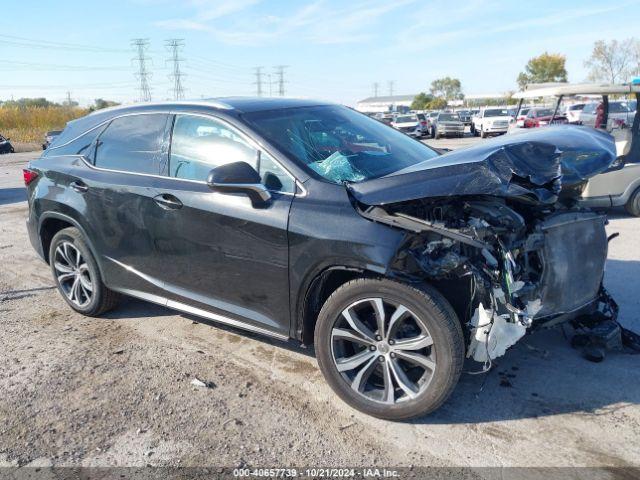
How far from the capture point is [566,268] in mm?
3389

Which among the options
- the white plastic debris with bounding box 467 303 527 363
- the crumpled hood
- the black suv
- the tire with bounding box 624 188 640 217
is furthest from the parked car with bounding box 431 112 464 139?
the white plastic debris with bounding box 467 303 527 363

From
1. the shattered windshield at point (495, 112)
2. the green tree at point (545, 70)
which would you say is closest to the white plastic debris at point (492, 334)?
the shattered windshield at point (495, 112)

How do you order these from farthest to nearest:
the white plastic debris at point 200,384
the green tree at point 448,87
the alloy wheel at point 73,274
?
the green tree at point 448,87 < the alloy wheel at point 73,274 < the white plastic debris at point 200,384

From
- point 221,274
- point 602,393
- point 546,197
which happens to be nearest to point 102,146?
point 221,274

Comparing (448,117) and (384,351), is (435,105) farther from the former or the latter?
(384,351)

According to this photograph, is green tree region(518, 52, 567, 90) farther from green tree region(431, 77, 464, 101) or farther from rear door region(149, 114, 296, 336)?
rear door region(149, 114, 296, 336)

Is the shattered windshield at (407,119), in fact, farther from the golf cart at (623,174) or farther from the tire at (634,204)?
the tire at (634,204)

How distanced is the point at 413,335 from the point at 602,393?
1243 mm

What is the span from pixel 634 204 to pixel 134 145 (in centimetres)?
717

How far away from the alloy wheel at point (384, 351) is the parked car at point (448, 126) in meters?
30.2

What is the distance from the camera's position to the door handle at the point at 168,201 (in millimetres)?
3906

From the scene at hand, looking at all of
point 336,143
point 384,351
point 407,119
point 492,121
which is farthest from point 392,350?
point 407,119

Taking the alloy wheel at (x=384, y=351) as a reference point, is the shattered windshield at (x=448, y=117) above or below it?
above

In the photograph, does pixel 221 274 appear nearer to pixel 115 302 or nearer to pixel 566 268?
pixel 115 302
